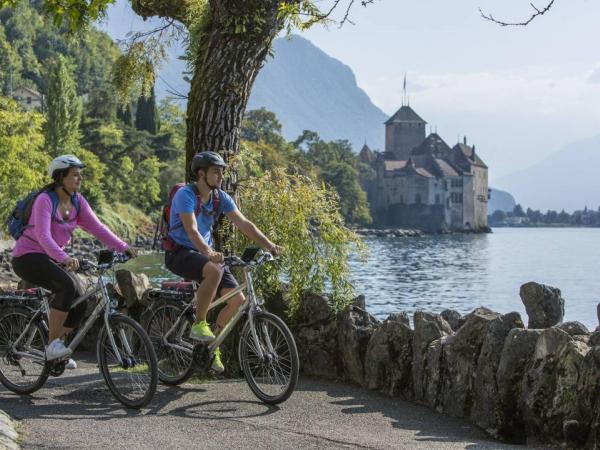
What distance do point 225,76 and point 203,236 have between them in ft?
7.63

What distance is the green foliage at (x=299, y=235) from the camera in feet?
30.9

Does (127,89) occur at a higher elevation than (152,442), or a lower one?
higher

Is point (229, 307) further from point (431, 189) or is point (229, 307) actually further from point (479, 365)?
point (431, 189)

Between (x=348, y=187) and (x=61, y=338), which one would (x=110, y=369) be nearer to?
(x=61, y=338)

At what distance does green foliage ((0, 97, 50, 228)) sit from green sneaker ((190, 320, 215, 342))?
39998mm

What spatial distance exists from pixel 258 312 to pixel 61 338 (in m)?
1.56

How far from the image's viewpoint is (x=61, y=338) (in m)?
7.97

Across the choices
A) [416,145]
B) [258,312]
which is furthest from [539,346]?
[416,145]

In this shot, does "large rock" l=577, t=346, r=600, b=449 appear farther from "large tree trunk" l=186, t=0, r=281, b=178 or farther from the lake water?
the lake water

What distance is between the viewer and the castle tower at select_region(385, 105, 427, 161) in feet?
611

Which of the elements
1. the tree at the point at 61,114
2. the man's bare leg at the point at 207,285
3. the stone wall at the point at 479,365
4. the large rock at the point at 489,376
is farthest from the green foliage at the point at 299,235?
the tree at the point at 61,114

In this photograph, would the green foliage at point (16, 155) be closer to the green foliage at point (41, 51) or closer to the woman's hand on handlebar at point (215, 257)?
the woman's hand on handlebar at point (215, 257)

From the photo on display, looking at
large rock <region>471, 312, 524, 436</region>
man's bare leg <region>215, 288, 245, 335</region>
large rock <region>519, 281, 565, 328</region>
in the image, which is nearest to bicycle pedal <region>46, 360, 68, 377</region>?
man's bare leg <region>215, 288, 245, 335</region>

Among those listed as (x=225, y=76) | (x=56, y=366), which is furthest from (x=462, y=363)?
(x=225, y=76)
